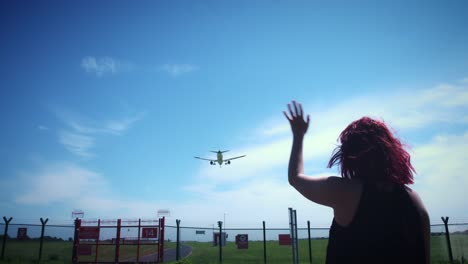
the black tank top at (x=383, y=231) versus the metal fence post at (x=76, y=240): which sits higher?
the black tank top at (x=383, y=231)

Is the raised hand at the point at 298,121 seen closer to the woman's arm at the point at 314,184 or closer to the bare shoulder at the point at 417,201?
the woman's arm at the point at 314,184

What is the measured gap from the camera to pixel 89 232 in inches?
796

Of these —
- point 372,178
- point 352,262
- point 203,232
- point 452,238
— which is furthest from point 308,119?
point 452,238

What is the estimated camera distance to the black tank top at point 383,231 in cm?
182

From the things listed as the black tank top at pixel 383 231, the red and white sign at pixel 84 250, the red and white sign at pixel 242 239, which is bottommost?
the red and white sign at pixel 84 250

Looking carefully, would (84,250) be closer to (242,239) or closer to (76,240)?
(76,240)

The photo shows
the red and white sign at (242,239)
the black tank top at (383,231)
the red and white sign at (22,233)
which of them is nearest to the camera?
the black tank top at (383,231)

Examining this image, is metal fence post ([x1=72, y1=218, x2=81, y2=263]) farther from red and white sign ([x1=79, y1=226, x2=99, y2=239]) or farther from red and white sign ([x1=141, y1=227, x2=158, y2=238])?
red and white sign ([x1=141, y1=227, x2=158, y2=238])

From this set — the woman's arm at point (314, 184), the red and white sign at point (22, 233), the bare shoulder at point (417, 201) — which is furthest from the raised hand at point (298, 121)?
the red and white sign at point (22, 233)

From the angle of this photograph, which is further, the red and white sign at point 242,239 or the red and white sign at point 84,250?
the red and white sign at point 242,239

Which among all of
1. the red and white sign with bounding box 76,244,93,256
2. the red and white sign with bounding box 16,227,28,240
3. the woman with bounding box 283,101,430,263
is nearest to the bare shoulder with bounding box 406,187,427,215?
the woman with bounding box 283,101,430,263

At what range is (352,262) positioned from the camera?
6.06 ft

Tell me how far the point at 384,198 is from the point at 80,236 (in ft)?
71.7

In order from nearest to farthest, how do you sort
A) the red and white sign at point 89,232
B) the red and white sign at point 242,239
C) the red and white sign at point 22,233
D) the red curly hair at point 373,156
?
the red curly hair at point 373,156 < the red and white sign at point 22,233 < the red and white sign at point 89,232 < the red and white sign at point 242,239
